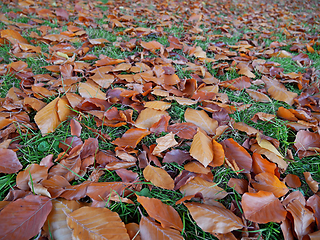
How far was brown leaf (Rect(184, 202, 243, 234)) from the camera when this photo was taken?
28.7 inches

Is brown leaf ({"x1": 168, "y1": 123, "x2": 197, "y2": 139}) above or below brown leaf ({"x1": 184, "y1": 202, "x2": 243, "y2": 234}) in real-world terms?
above

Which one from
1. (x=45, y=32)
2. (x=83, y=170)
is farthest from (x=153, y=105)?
(x=45, y=32)

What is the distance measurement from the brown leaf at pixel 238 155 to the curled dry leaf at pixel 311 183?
31 centimetres

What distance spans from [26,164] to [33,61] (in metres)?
1.15

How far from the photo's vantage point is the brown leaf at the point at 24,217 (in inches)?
26.8

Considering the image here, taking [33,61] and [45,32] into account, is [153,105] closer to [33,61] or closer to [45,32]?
[33,61]

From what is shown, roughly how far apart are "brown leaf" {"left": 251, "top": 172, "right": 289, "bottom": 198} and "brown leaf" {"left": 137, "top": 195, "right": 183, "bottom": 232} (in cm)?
43

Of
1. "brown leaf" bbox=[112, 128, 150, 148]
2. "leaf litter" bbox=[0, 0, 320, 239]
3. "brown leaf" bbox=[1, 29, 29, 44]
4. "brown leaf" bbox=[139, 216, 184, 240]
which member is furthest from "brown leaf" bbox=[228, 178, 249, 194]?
"brown leaf" bbox=[1, 29, 29, 44]

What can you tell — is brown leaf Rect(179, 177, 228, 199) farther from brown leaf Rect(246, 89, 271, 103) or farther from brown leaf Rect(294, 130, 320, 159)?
brown leaf Rect(246, 89, 271, 103)

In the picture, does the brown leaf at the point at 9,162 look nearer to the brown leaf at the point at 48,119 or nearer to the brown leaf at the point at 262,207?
the brown leaf at the point at 48,119

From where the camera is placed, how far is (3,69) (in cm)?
158

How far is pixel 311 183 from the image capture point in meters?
0.96

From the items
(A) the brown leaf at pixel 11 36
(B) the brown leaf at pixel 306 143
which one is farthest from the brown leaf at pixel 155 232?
(A) the brown leaf at pixel 11 36

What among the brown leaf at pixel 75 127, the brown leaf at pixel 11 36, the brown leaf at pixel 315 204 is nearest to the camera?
the brown leaf at pixel 315 204
